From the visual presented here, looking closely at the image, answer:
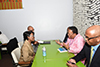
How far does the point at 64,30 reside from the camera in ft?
14.5

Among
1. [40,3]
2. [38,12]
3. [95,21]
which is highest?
[40,3]

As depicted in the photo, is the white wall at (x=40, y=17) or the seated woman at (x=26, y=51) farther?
the white wall at (x=40, y=17)

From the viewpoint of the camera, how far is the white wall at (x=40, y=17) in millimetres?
4188

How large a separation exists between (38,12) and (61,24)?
1.22 m

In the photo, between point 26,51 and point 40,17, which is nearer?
point 26,51

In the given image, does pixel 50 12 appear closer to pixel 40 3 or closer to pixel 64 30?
pixel 40 3

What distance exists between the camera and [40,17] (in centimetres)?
427

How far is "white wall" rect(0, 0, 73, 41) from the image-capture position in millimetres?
4188

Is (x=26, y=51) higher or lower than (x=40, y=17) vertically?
lower

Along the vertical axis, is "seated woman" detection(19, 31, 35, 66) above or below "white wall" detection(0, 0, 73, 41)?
below

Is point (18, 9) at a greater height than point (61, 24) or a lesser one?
greater

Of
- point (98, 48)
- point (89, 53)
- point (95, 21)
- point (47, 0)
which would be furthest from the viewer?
point (47, 0)

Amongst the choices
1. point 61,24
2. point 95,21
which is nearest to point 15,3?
point 61,24

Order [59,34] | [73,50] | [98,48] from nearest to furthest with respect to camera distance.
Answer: [98,48], [73,50], [59,34]
